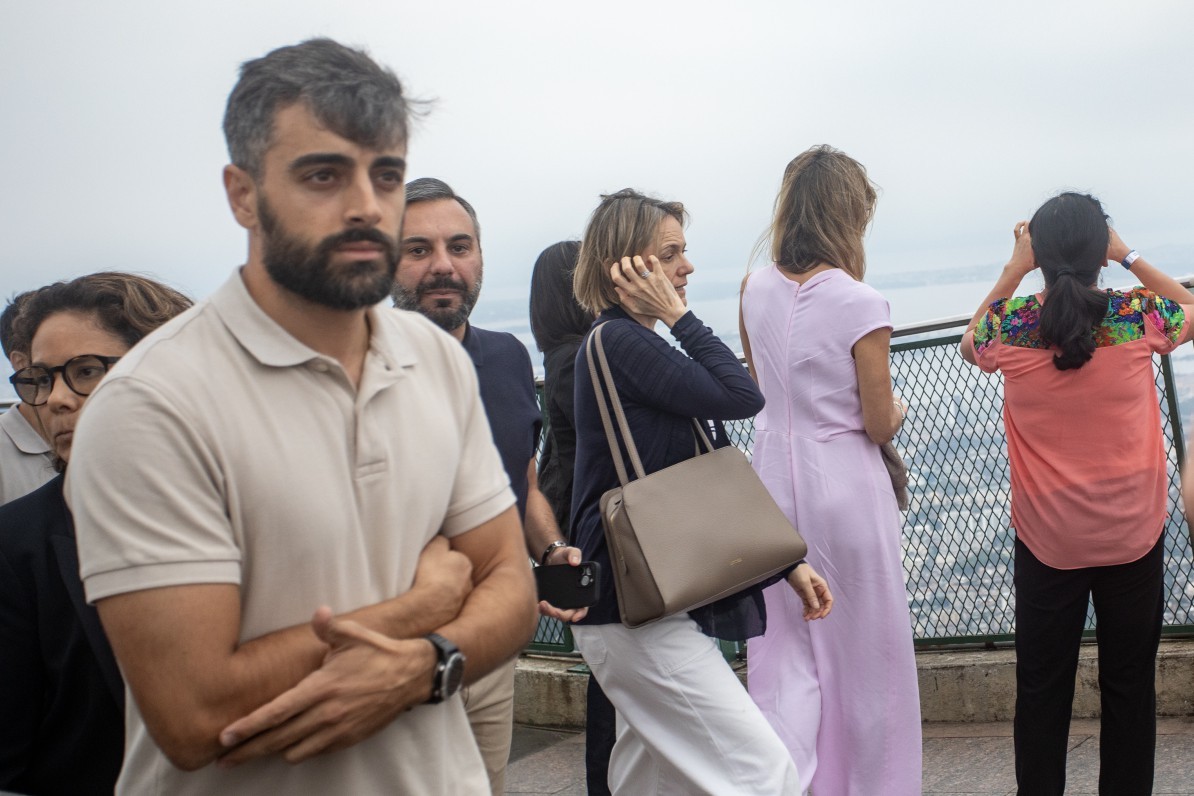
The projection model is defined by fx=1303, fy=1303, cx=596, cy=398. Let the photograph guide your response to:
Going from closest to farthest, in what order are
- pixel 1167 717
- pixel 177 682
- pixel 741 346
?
pixel 177 682 → pixel 741 346 → pixel 1167 717

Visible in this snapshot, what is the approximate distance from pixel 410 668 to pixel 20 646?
0.66 m

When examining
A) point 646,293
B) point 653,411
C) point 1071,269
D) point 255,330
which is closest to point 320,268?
point 255,330

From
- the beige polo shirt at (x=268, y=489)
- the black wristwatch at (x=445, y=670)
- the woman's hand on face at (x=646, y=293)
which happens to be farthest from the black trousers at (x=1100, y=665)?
the black wristwatch at (x=445, y=670)

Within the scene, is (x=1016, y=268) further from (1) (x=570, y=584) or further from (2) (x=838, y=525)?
(1) (x=570, y=584)

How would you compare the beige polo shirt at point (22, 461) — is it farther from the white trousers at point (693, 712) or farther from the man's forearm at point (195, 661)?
the man's forearm at point (195, 661)

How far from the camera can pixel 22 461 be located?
146 inches

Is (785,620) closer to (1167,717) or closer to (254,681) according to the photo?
(1167,717)

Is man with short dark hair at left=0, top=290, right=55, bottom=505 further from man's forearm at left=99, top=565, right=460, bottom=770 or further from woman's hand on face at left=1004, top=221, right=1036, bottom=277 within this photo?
woman's hand on face at left=1004, top=221, right=1036, bottom=277

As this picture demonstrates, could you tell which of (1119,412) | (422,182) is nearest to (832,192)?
(1119,412)

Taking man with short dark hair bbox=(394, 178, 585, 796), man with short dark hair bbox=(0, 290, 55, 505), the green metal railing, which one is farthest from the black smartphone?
the green metal railing

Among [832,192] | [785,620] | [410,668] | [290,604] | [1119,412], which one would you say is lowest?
[785,620]

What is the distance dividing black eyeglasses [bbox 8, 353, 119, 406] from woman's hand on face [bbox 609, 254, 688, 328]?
1.55 m

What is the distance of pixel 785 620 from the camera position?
421 centimetres

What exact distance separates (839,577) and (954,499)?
72.1 inches
